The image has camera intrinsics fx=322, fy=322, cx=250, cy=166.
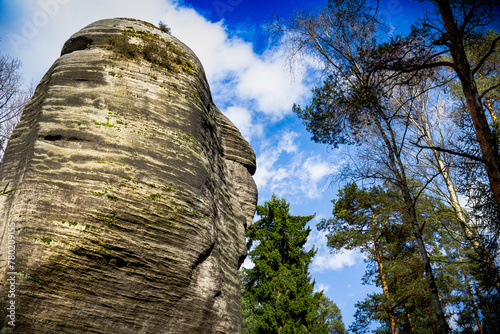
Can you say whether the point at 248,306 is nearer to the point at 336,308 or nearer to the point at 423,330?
the point at 423,330

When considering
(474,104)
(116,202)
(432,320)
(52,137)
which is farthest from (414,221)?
(432,320)

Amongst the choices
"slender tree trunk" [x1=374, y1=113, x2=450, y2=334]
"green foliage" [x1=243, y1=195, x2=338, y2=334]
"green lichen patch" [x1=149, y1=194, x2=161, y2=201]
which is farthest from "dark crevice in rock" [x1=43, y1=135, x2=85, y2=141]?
"green foliage" [x1=243, y1=195, x2=338, y2=334]

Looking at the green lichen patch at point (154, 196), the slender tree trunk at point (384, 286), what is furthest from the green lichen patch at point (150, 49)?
the slender tree trunk at point (384, 286)

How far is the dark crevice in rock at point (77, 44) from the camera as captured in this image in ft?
26.5

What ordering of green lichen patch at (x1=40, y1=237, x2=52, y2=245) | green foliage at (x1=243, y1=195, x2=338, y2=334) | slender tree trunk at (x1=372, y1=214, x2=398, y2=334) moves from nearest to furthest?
green lichen patch at (x1=40, y1=237, x2=52, y2=245) → slender tree trunk at (x1=372, y1=214, x2=398, y2=334) → green foliage at (x1=243, y1=195, x2=338, y2=334)

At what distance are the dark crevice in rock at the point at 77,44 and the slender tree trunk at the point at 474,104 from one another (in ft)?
30.9

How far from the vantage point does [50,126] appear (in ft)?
20.3

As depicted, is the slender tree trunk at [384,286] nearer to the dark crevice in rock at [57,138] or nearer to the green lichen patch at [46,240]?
the dark crevice in rock at [57,138]

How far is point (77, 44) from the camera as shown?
816cm

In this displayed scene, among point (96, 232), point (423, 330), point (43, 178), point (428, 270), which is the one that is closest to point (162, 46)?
point (43, 178)

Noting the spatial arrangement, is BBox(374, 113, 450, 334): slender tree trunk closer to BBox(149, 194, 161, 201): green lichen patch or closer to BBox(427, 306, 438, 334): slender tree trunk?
BBox(149, 194, 161, 201): green lichen patch

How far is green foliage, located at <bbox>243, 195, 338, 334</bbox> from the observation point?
1662cm

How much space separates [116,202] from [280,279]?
13634mm

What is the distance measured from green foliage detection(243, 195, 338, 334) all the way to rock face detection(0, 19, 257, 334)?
9931 millimetres
